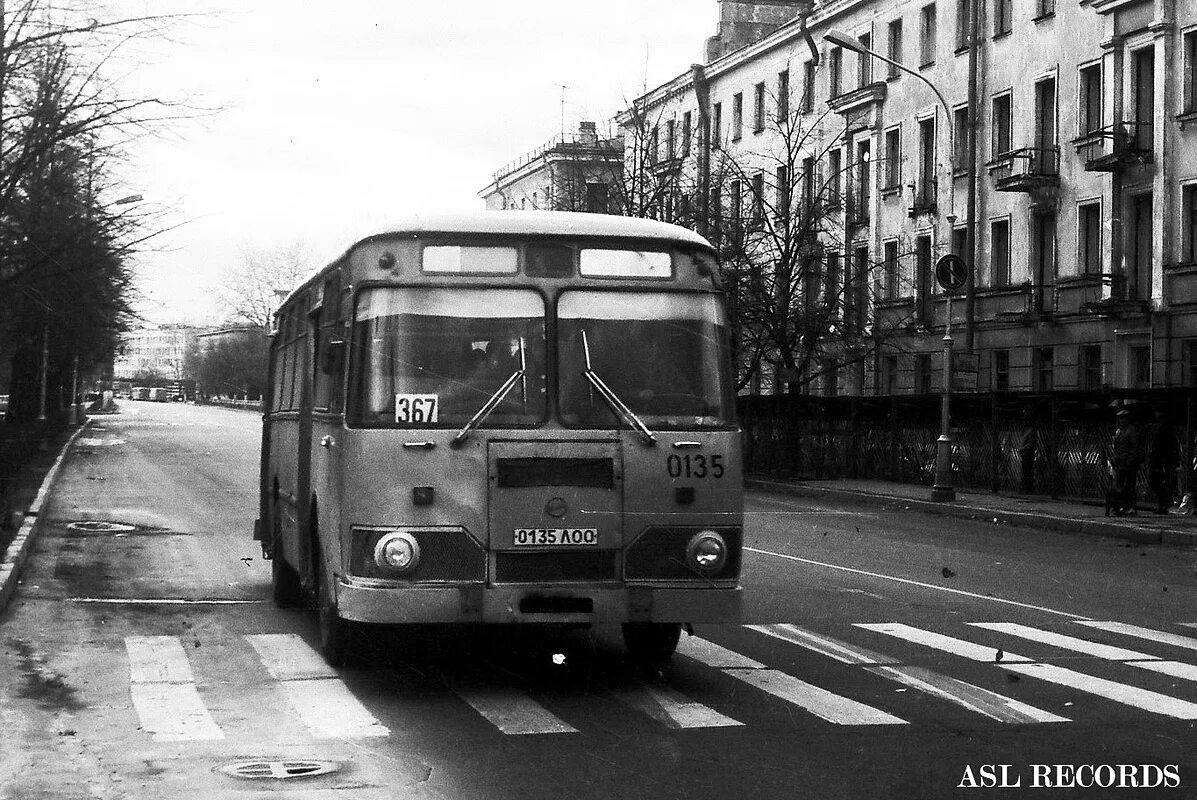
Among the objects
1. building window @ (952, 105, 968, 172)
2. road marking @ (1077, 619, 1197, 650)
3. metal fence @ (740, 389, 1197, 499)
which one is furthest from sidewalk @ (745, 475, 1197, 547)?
building window @ (952, 105, 968, 172)

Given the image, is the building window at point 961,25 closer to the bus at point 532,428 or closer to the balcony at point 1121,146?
the balcony at point 1121,146

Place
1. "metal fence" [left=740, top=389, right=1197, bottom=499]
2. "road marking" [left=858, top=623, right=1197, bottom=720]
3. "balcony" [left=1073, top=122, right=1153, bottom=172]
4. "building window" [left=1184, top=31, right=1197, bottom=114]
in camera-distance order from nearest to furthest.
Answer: "road marking" [left=858, top=623, right=1197, bottom=720]
"metal fence" [left=740, top=389, right=1197, bottom=499]
"building window" [left=1184, top=31, right=1197, bottom=114]
"balcony" [left=1073, top=122, right=1153, bottom=172]

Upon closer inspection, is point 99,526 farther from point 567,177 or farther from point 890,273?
point 567,177

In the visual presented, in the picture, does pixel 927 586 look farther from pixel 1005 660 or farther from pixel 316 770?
pixel 316 770

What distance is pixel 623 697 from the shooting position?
9.48 m

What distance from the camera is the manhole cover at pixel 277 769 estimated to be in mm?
7363

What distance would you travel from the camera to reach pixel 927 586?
640 inches

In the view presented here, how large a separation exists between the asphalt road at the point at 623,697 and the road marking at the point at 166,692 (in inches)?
1.2

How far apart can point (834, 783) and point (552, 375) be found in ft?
11.0

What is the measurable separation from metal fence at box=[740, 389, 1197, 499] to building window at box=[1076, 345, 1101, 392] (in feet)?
23.4

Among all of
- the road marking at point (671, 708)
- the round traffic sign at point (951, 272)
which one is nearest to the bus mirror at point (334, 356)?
the road marking at point (671, 708)

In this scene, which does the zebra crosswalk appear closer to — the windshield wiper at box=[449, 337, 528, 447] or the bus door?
the bus door

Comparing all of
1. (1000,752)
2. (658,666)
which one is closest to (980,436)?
(658,666)

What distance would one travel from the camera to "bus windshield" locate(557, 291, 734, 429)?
9750mm
